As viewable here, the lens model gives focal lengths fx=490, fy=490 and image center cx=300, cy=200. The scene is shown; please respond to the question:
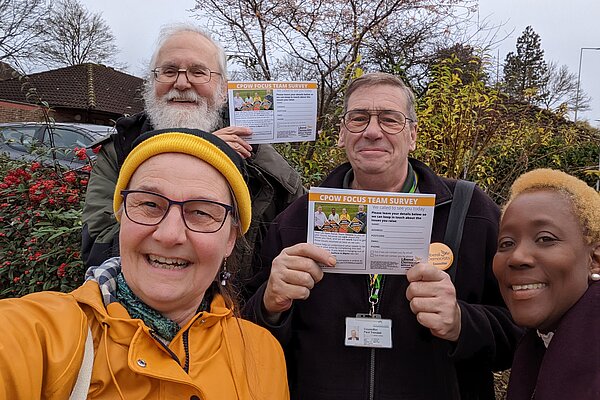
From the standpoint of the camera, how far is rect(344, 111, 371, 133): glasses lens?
2301mm

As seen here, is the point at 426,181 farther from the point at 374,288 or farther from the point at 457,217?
the point at 374,288

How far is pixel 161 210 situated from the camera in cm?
156

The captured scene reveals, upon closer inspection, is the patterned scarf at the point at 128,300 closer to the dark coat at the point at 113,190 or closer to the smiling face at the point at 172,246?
the smiling face at the point at 172,246

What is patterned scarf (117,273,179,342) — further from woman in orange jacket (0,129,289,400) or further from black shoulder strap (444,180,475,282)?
black shoulder strap (444,180,475,282)

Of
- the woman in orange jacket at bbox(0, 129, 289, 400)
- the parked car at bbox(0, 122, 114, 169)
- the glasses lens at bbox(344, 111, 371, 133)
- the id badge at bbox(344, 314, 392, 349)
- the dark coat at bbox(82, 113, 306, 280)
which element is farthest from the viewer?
the parked car at bbox(0, 122, 114, 169)

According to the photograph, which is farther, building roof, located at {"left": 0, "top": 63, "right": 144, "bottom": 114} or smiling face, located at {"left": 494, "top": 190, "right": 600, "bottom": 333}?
building roof, located at {"left": 0, "top": 63, "right": 144, "bottom": 114}

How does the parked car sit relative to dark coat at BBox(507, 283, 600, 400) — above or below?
above

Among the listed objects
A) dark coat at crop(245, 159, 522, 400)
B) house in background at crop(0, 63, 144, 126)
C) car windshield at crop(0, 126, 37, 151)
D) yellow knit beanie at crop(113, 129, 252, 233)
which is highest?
house in background at crop(0, 63, 144, 126)

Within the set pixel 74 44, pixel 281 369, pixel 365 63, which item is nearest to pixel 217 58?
pixel 281 369

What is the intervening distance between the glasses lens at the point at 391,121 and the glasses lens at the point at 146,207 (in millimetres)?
1147

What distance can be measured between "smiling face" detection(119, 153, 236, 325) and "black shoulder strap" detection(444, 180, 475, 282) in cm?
101

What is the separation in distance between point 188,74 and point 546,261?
211cm

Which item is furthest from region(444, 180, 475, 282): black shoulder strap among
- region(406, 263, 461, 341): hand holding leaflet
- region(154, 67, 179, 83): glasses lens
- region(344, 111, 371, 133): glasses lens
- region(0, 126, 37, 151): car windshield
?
region(0, 126, 37, 151): car windshield

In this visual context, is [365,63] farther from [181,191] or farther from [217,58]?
[181,191]
